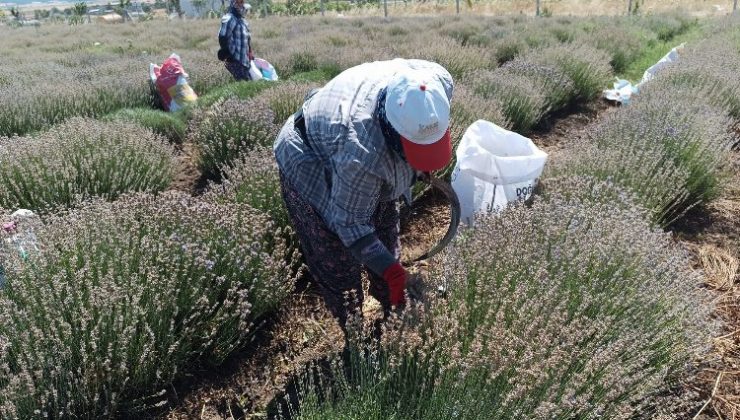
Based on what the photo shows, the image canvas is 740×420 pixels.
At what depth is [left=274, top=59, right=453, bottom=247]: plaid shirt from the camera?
1.81m

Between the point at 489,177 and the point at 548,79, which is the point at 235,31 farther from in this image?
the point at 489,177

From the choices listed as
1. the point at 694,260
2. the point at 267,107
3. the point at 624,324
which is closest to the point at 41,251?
the point at 624,324

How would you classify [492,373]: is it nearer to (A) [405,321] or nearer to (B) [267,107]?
(A) [405,321]

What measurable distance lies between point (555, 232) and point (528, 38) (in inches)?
328

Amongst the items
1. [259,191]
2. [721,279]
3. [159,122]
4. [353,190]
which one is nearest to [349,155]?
[353,190]

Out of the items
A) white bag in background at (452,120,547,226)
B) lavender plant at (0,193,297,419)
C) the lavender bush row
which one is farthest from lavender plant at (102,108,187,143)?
white bag in background at (452,120,547,226)

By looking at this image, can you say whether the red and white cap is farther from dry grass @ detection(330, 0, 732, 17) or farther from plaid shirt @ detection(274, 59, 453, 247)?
dry grass @ detection(330, 0, 732, 17)

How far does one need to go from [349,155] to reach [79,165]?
258 centimetres

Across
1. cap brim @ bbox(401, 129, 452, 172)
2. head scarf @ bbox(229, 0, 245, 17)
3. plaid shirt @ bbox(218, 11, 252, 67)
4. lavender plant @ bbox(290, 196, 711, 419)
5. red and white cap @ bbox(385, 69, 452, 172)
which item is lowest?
lavender plant @ bbox(290, 196, 711, 419)

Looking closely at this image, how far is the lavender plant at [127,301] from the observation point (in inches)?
69.6

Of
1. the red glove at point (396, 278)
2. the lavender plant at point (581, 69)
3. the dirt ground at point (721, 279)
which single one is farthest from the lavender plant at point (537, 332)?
the lavender plant at point (581, 69)

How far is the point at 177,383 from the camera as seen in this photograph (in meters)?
2.27

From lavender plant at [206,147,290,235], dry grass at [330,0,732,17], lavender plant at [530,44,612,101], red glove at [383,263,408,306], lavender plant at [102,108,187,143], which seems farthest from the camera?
A: dry grass at [330,0,732,17]

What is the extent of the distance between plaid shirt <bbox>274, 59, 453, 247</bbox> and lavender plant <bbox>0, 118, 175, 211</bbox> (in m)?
1.35
